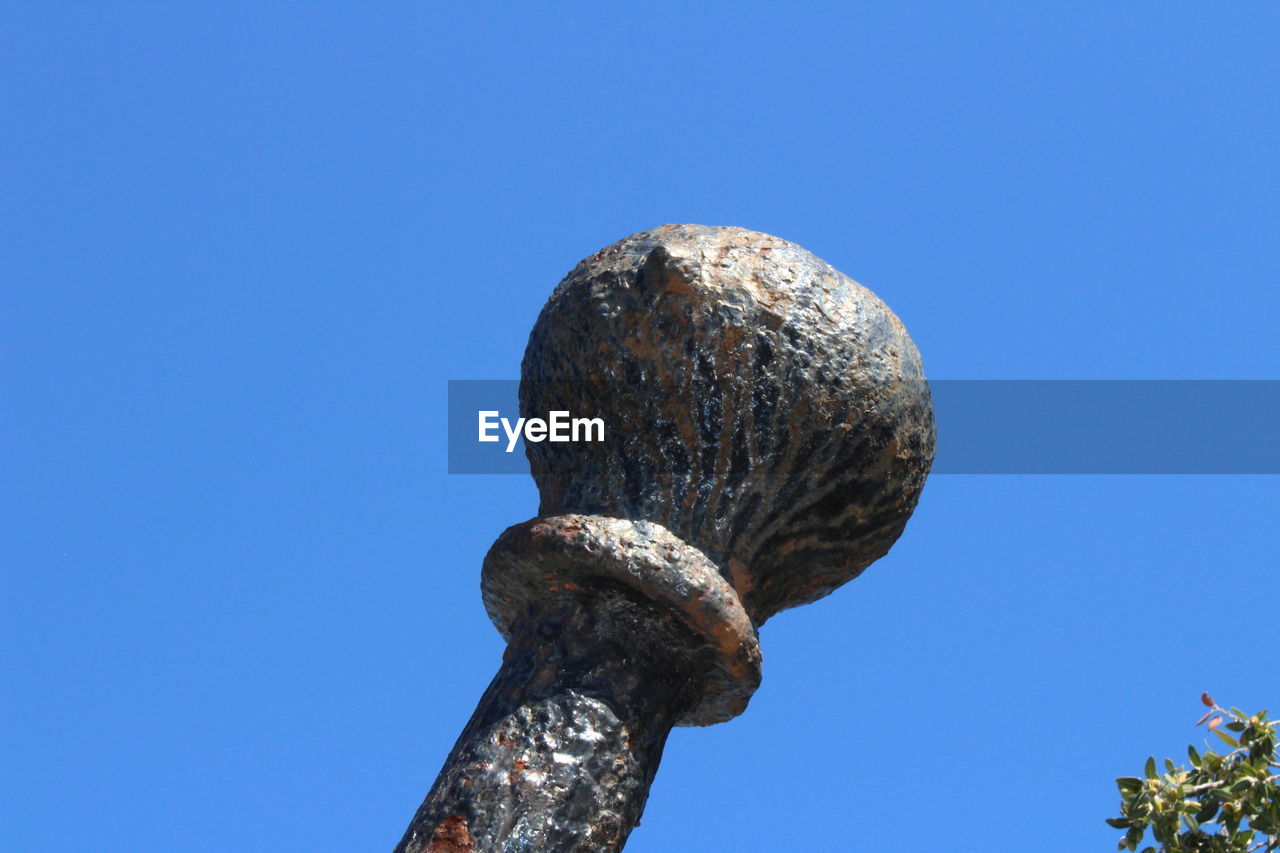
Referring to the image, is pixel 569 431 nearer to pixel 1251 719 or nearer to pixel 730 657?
pixel 730 657

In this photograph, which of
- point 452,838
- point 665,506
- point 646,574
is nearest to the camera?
point 452,838

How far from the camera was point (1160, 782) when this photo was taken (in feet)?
Answer: 14.4

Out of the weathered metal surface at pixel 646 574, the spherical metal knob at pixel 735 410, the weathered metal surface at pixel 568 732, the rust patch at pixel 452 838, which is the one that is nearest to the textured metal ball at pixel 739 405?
the spherical metal knob at pixel 735 410

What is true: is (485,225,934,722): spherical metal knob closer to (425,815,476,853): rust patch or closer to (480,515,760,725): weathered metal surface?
(480,515,760,725): weathered metal surface

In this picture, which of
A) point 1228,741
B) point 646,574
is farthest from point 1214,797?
point 646,574

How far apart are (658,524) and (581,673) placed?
48cm

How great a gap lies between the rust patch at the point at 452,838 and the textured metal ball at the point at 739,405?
3.29 feet

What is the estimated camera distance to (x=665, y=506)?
4418 mm

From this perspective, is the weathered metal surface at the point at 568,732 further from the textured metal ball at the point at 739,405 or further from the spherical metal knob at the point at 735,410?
the textured metal ball at the point at 739,405

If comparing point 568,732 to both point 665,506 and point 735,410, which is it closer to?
point 665,506

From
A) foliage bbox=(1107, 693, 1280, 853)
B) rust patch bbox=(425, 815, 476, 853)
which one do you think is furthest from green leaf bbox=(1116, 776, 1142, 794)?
rust patch bbox=(425, 815, 476, 853)

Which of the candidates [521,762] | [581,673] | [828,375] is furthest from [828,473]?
[521,762]

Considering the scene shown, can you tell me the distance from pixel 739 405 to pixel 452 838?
1496mm

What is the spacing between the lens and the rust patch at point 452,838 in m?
3.89
